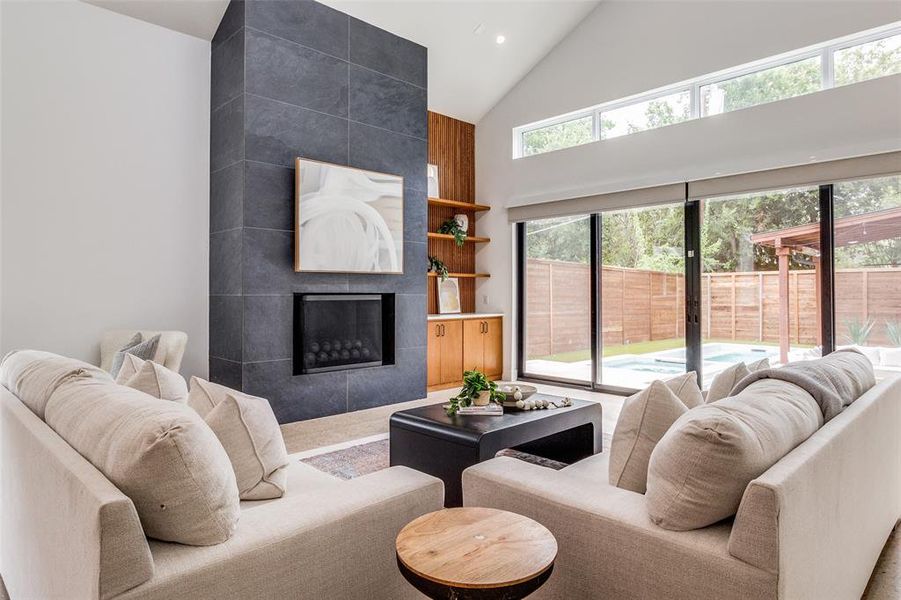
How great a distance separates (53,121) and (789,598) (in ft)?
16.1

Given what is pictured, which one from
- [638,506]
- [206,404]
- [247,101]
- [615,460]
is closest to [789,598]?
[638,506]

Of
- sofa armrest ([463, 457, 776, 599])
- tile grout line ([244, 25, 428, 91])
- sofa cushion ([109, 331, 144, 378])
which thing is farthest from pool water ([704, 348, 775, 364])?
sofa cushion ([109, 331, 144, 378])

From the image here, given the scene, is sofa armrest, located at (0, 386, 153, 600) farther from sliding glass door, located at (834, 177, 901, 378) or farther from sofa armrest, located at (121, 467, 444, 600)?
sliding glass door, located at (834, 177, 901, 378)

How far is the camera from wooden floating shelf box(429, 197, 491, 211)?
239 inches

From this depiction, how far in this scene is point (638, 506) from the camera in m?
1.40

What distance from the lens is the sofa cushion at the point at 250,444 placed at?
62.3 inches

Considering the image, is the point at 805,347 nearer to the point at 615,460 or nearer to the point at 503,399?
the point at 503,399

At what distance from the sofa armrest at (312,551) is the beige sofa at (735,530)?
0.30 m

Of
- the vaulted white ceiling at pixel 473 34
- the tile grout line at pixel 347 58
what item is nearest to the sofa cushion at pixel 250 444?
the tile grout line at pixel 347 58

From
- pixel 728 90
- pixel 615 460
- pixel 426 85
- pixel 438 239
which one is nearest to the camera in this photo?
pixel 615 460

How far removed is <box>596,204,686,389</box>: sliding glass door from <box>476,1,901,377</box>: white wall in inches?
16.8

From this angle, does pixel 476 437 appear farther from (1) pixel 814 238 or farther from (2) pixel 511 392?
(1) pixel 814 238

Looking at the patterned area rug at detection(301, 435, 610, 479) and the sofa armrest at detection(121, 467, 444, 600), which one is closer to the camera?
the sofa armrest at detection(121, 467, 444, 600)

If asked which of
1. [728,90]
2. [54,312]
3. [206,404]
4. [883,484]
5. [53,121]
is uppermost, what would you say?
[728,90]
